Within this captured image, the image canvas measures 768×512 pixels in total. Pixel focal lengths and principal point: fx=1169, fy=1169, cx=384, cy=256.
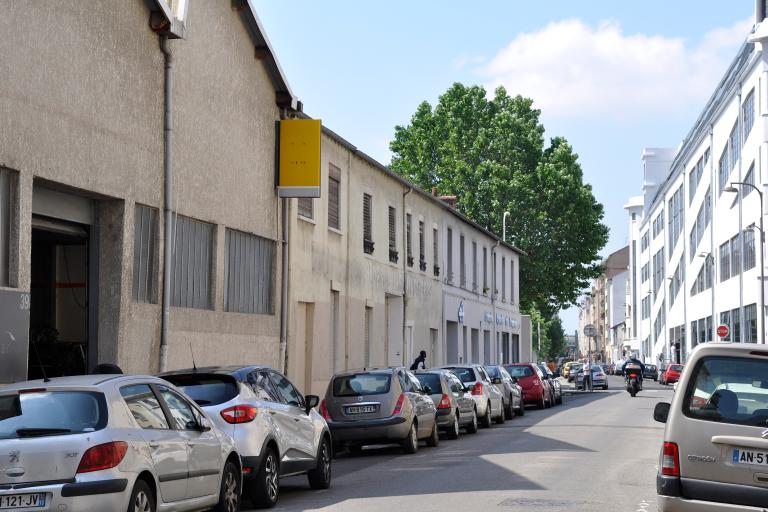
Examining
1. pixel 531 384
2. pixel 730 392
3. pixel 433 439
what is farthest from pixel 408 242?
pixel 730 392

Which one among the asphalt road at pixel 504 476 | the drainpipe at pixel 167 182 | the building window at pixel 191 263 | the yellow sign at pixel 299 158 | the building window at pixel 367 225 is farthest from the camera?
the building window at pixel 367 225

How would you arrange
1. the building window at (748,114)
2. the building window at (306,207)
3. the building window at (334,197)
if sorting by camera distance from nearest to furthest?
1. the building window at (306,207)
2. the building window at (334,197)
3. the building window at (748,114)

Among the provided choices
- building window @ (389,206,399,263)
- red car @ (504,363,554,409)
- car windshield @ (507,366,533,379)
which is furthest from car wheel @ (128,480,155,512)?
car windshield @ (507,366,533,379)

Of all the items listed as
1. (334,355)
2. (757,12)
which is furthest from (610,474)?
(757,12)

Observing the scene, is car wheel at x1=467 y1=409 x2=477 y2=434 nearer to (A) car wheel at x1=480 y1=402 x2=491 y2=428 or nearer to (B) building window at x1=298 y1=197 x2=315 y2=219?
(A) car wheel at x1=480 y1=402 x2=491 y2=428

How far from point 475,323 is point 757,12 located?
866 inches

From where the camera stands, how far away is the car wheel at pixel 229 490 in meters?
11.3

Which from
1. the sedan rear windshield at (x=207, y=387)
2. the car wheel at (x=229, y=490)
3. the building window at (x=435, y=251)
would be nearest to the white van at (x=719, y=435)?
the car wheel at (x=229, y=490)

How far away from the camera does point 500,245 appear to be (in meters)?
54.7

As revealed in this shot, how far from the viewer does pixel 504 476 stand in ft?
50.4

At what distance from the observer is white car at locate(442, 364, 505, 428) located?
2775 cm

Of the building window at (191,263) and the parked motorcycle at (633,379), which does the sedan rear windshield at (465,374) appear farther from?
the parked motorcycle at (633,379)

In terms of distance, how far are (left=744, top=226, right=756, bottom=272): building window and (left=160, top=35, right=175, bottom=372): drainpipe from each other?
41.8 metres

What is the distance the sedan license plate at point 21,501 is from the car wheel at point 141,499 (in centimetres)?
69
